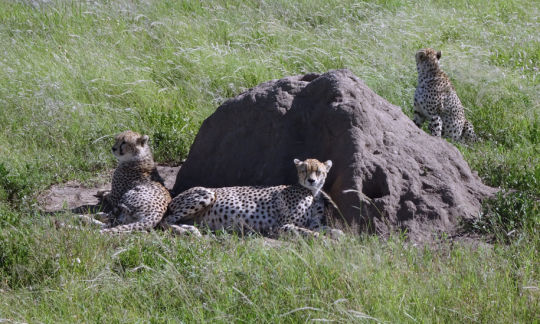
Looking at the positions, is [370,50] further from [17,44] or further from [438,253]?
[438,253]

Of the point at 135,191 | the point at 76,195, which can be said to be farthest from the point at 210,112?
the point at 135,191

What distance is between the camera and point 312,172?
5.65m

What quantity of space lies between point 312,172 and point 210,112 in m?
3.08

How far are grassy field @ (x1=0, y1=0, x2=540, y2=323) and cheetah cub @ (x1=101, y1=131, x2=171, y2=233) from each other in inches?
29.0

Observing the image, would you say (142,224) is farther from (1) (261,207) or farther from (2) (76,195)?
(2) (76,195)

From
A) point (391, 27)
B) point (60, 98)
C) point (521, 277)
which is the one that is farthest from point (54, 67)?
point (521, 277)

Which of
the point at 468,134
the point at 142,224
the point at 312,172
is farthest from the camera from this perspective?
the point at 468,134

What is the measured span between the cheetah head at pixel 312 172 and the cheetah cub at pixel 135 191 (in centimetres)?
125

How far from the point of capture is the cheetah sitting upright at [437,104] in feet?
26.7

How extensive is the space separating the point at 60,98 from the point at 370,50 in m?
4.29

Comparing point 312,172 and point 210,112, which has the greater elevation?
point 312,172

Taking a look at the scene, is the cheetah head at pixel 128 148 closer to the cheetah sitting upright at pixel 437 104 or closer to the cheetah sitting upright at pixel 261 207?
the cheetah sitting upright at pixel 261 207

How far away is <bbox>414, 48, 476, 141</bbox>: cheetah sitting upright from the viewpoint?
8.13 m

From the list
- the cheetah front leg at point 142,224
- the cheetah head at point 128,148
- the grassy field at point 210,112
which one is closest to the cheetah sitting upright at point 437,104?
the grassy field at point 210,112
